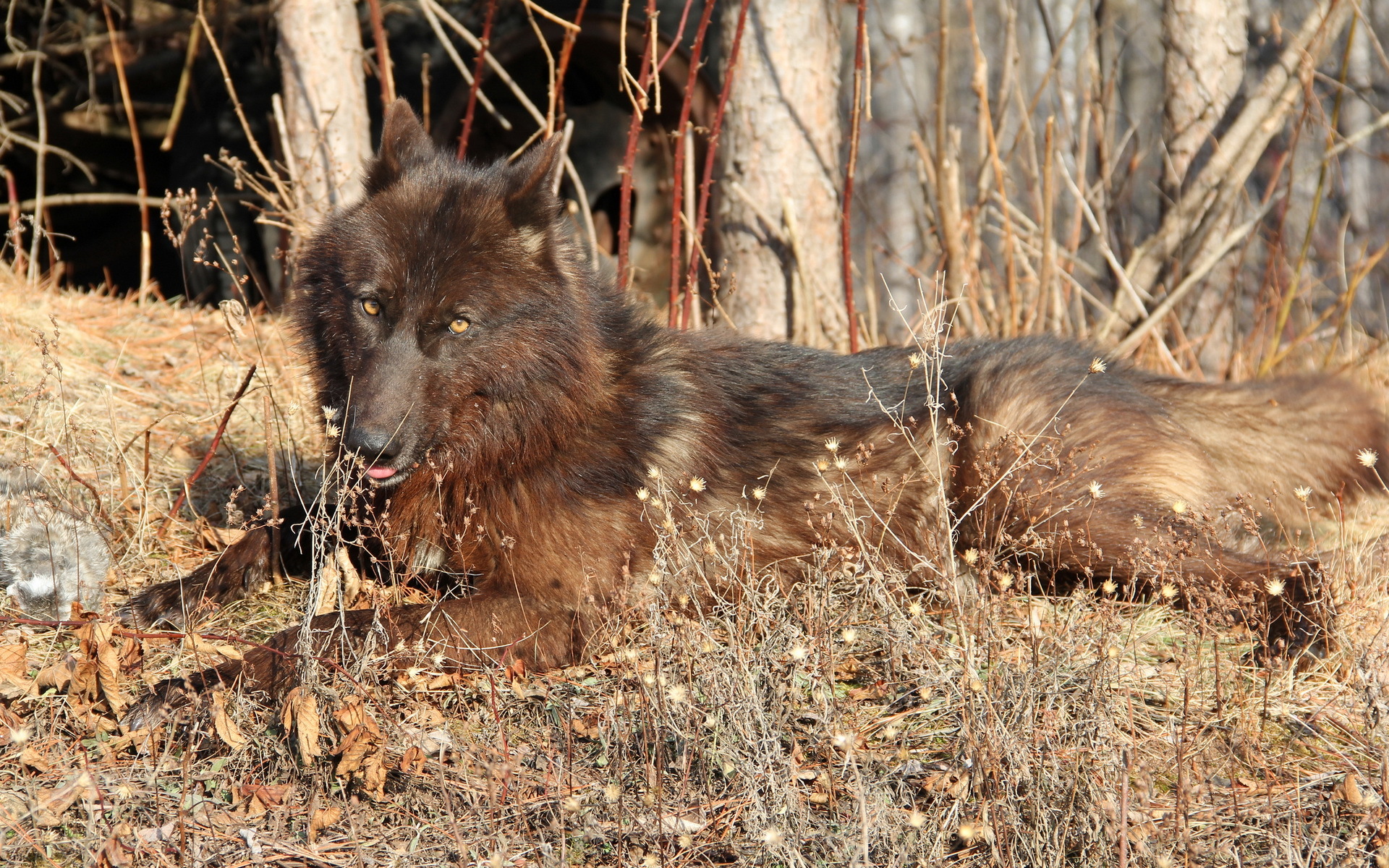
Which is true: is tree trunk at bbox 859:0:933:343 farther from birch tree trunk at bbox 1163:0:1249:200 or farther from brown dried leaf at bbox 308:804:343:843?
brown dried leaf at bbox 308:804:343:843

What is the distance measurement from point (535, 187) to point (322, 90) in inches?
138

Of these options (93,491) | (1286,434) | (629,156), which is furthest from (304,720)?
(1286,434)

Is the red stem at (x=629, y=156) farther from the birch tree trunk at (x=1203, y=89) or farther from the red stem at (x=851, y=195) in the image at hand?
the birch tree trunk at (x=1203, y=89)

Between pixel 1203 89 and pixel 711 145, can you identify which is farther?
pixel 1203 89

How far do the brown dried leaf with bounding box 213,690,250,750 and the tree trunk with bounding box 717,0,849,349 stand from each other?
438 centimetres

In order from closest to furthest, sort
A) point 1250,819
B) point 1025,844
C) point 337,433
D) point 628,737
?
point 1025,844 < point 1250,819 < point 628,737 < point 337,433

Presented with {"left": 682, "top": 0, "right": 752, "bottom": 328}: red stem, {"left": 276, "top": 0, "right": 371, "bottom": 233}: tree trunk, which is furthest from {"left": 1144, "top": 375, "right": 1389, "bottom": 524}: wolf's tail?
{"left": 276, "top": 0, "right": 371, "bottom": 233}: tree trunk

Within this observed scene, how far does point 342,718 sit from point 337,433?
1.06m

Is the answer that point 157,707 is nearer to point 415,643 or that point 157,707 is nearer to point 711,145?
point 415,643

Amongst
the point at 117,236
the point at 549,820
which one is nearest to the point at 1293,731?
the point at 549,820

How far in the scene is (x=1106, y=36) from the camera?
7.60 m

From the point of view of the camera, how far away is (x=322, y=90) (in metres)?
6.48

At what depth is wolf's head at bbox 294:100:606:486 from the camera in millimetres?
3494

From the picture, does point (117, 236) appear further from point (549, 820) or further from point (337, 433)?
point (549, 820)
